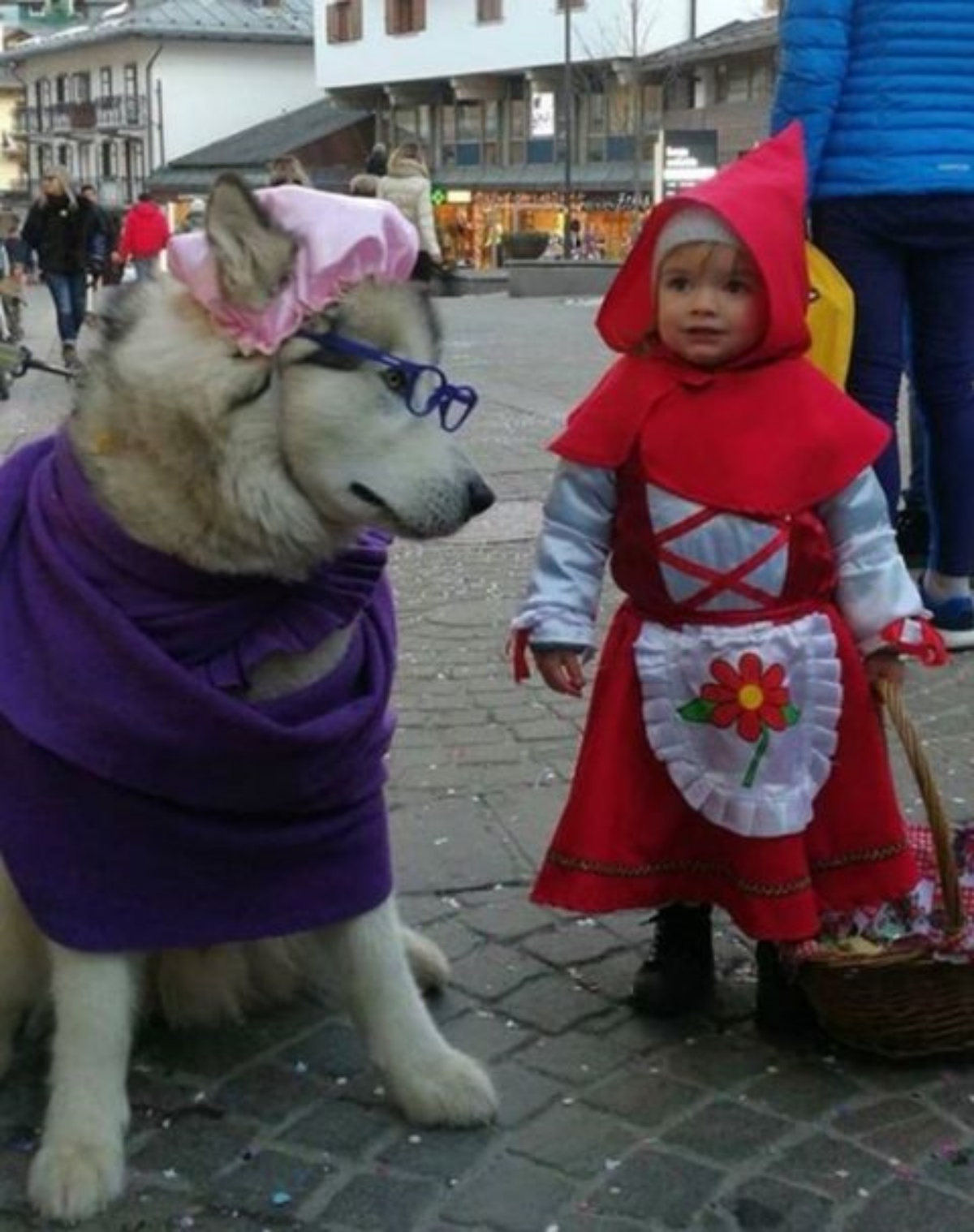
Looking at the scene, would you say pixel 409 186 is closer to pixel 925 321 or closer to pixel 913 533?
pixel 913 533

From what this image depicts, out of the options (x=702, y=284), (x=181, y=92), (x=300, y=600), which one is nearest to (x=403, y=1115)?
(x=300, y=600)

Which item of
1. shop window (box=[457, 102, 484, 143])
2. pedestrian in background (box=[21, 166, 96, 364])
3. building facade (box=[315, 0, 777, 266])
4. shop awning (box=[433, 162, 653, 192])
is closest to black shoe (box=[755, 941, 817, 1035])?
pedestrian in background (box=[21, 166, 96, 364])

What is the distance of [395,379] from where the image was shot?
8.05 ft

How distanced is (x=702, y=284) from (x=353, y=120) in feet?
197

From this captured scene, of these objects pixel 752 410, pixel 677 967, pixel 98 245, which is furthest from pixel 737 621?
pixel 98 245

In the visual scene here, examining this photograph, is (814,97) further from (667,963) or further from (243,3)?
(243,3)

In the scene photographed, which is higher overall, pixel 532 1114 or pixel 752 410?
pixel 752 410

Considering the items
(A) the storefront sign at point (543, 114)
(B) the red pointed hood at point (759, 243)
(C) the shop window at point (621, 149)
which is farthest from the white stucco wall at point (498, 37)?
(B) the red pointed hood at point (759, 243)

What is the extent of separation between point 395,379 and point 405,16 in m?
56.9

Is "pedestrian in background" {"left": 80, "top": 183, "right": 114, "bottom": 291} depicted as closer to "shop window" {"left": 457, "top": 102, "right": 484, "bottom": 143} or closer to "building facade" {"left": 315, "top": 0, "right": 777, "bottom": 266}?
"building facade" {"left": 315, "top": 0, "right": 777, "bottom": 266}

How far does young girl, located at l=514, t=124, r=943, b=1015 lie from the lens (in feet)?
9.25

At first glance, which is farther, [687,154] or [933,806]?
[687,154]

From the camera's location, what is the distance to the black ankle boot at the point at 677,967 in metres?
3.10

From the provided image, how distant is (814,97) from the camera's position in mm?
4906
